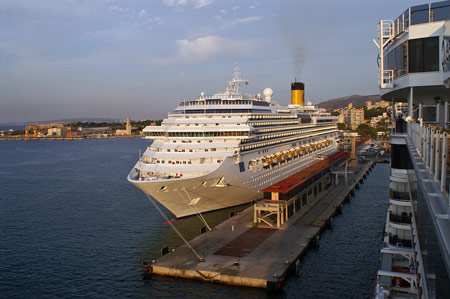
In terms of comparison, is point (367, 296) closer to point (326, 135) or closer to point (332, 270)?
point (332, 270)

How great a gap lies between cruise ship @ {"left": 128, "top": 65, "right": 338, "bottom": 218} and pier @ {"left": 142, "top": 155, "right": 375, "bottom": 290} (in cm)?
262

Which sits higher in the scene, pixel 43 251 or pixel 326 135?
pixel 326 135

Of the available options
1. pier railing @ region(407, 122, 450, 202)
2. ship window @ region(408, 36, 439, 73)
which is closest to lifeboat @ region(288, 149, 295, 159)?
ship window @ region(408, 36, 439, 73)

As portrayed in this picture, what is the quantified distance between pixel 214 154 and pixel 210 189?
231cm

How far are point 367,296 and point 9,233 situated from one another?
23.2 metres

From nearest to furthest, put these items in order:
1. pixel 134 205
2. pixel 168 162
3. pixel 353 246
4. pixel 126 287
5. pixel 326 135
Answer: pixel 126 287, pixel 353 246, pixel 168 162, pixel 134 205, pixel 326 135

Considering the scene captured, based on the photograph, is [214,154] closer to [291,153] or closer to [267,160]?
[267,160]

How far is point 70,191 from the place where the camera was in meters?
42.8

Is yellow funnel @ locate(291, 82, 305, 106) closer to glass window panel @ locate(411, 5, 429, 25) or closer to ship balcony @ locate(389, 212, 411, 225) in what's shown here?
glass window panel @ locate(411, 5, 429, 25)

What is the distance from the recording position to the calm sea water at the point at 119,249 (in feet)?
59.7

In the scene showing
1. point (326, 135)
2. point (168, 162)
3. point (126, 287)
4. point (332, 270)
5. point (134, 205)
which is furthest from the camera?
point (326, 135)

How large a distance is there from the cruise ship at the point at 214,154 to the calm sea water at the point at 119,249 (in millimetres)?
2394

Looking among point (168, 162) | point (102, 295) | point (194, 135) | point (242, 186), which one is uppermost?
point (194, 135)

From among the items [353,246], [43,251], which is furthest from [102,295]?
[353,246]
